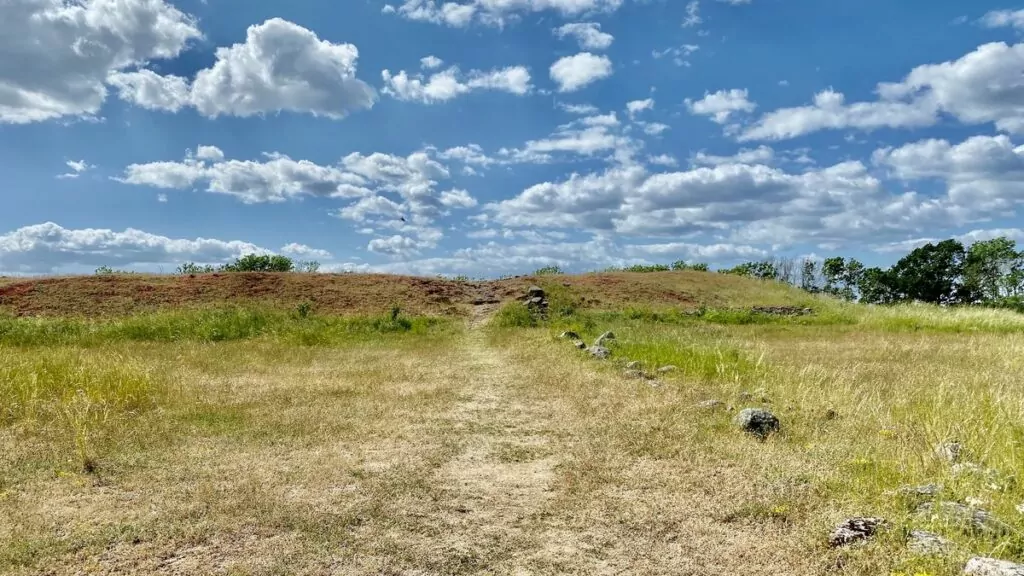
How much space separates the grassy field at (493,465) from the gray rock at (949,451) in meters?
0.09

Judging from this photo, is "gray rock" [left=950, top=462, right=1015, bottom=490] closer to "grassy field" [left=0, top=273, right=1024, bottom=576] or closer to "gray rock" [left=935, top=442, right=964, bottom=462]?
"grassy field" [left=0, top=273, right=1024, bottom=576]

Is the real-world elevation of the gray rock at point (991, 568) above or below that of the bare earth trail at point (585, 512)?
above

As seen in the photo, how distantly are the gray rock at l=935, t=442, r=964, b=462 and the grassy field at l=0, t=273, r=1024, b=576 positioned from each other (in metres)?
0.09

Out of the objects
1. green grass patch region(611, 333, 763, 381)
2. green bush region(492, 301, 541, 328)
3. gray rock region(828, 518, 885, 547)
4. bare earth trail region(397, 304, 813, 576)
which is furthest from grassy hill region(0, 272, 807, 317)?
gray rock region(828, 518, 885, 547)

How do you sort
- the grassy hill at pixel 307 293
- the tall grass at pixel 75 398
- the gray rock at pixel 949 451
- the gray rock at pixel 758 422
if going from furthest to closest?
the grassy hill at pixel 307 293, the tall grass at pixel 75 398, the gray rock at pixel 758 422, the gray rock at pixel 949 451

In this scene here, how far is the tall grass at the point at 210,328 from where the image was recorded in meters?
21.1

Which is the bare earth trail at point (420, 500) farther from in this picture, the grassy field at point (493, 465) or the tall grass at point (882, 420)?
the tall grass at point (882, 420)

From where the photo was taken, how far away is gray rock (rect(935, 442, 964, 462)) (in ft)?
21.7

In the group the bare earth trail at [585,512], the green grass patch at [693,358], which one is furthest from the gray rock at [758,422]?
the green grass patch at [693,358]

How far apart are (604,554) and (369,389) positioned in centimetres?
802

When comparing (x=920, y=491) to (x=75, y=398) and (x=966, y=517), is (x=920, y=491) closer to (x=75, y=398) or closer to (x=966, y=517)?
(x=966, y=517)

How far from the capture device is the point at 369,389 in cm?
1220

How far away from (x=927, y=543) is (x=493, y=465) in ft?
15.2

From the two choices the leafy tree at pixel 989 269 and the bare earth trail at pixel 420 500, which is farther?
the leafy tree at pixel 989 269
